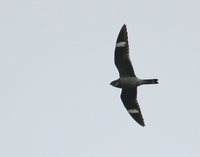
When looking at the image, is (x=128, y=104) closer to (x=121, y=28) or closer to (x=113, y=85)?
(x=113, y=85)

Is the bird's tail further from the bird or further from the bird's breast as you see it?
the bird's breast

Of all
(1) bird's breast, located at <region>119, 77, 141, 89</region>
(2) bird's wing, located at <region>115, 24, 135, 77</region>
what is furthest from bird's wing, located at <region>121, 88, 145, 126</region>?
(2) bird's wing, located at <region>115, 24, 135, 77</region>

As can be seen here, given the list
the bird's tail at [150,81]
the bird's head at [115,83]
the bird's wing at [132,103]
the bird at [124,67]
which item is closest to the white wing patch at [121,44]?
the bird at [124,67]

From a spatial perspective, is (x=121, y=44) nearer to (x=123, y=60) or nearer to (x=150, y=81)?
(x=123, y=60)

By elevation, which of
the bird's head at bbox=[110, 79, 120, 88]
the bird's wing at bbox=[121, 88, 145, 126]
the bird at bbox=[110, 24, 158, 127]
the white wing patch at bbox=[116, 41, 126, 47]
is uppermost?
the white wing patch at bbox=[116, 41, 126, 47]

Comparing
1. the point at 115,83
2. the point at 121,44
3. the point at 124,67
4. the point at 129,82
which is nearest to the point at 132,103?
the point at 115,83

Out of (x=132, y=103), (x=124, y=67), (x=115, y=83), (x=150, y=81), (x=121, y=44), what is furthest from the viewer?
(x=132, y=103)

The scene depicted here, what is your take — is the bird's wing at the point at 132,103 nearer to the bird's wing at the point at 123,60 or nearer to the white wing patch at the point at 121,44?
the bird's wing at the point at 123,60

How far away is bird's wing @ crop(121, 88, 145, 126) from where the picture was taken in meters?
30.8

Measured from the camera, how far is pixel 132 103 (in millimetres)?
31062

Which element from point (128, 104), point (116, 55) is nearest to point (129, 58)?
point (116, 55)

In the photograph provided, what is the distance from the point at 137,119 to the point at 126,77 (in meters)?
2.66

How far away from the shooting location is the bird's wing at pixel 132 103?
30.8 metres

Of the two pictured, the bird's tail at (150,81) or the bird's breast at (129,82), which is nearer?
the bird's tail at (150,81)
